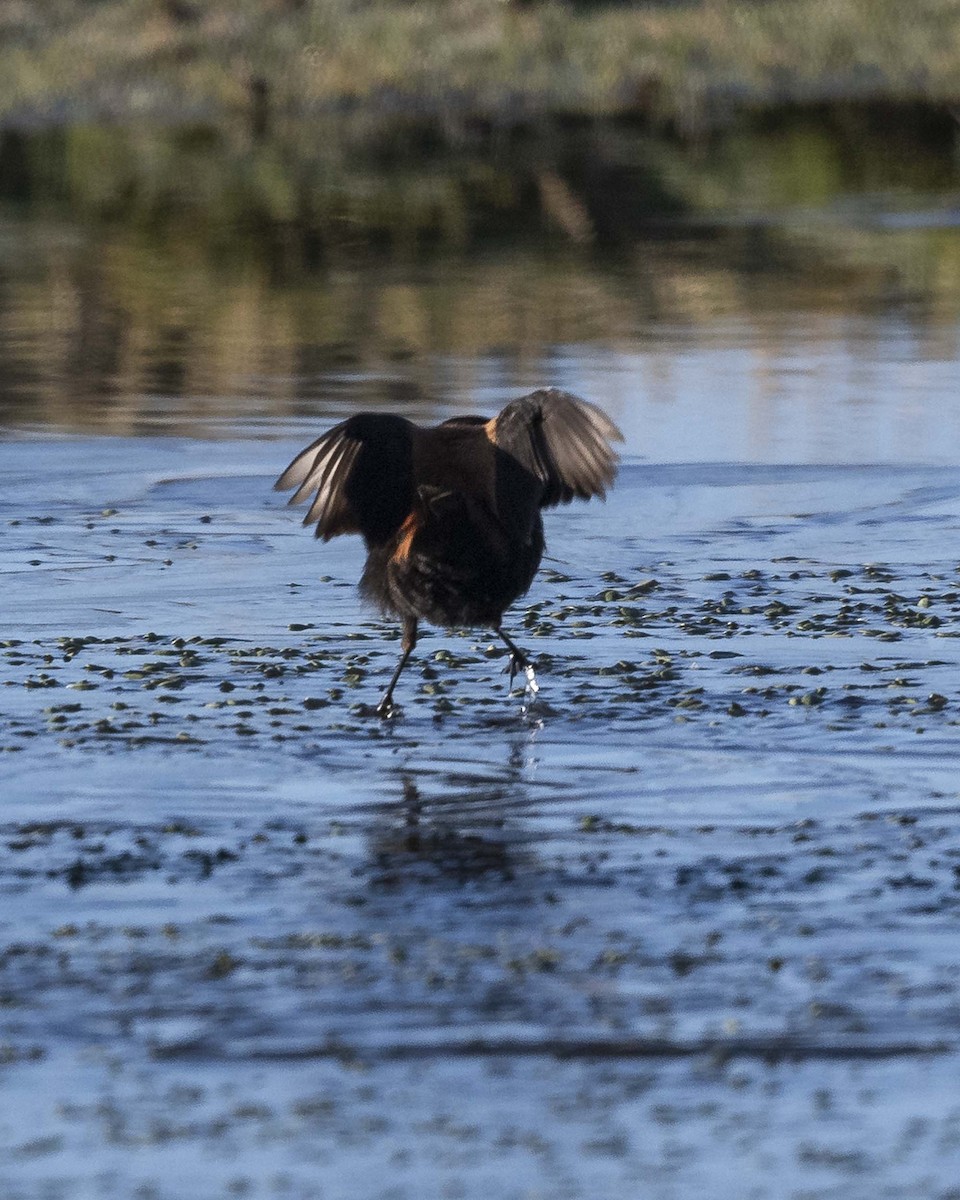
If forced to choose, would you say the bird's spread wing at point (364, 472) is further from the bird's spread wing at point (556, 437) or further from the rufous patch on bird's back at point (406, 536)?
the bird's spread wing at point (556, 437)

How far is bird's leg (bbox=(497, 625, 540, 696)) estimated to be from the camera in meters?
7.44

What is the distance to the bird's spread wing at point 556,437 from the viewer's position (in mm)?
7316

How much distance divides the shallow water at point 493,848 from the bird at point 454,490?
34 centimetres

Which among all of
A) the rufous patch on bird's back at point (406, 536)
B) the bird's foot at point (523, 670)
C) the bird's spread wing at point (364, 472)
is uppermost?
the bird's spread wing at point (364, 472)

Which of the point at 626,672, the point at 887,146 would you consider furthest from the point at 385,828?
the point at 887,146

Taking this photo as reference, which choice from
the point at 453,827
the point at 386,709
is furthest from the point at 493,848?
the point at 386,709

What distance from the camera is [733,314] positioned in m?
15.6

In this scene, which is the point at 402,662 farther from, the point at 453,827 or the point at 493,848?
the point at 493,848

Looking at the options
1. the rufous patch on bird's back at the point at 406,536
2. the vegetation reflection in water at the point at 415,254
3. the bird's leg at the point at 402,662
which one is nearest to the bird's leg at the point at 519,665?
the bird's leg at the point at 402,662

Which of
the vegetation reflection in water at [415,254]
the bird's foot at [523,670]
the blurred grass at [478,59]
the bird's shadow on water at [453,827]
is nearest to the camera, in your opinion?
the bird's shadow on water at [453,827]

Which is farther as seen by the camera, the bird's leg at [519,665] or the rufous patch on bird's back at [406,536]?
the bird's leg at [519,665]

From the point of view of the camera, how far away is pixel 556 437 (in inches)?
291

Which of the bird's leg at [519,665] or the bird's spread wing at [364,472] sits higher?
the bird's spread wing at [364,472]

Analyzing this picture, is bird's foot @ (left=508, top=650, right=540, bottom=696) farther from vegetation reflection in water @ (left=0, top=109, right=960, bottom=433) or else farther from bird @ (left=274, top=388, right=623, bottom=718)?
vegetation reflection in water @ (left=0, top=109, right=960, bottom=433)
